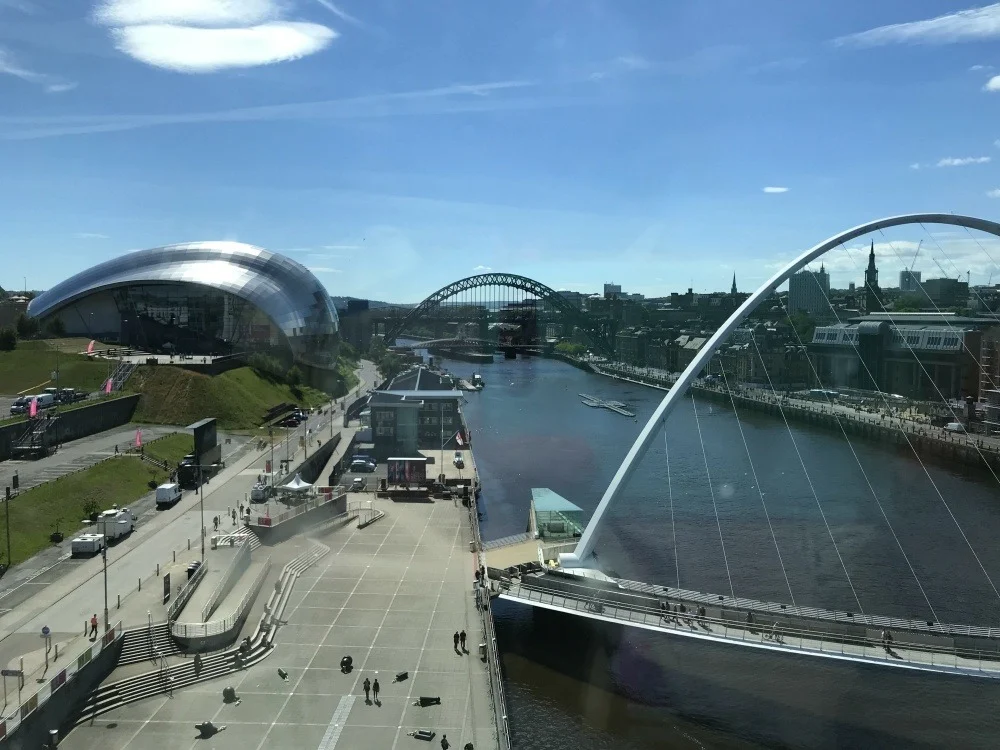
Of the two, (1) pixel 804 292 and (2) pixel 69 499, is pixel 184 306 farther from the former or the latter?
(1) pixel 804 292

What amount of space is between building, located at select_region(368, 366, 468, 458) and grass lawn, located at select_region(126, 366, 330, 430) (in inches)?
212

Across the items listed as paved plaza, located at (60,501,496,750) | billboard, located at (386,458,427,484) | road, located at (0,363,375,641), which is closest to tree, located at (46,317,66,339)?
road, located at (0,363,375,641)

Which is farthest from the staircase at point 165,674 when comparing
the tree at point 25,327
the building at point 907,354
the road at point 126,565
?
the building at point 907,354

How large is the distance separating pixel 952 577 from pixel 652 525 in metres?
6.86

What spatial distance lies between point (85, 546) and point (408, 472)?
10156 millimetres

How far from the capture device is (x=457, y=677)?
1152 cm

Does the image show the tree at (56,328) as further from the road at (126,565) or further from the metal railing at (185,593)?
the metal railing at (185,593)

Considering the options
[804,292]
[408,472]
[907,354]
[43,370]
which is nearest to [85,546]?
[408,472]

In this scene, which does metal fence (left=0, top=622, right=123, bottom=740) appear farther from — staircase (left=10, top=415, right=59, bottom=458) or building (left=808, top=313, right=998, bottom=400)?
building (left=808, top=313, right=998, bottom=400)

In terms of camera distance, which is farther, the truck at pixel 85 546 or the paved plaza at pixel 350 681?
the truck at pixel 85 546

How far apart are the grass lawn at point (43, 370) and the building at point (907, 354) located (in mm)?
36184

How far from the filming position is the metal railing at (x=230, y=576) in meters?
12.9

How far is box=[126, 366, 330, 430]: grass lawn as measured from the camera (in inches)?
1168

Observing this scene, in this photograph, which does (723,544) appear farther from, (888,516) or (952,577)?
(888,516)
